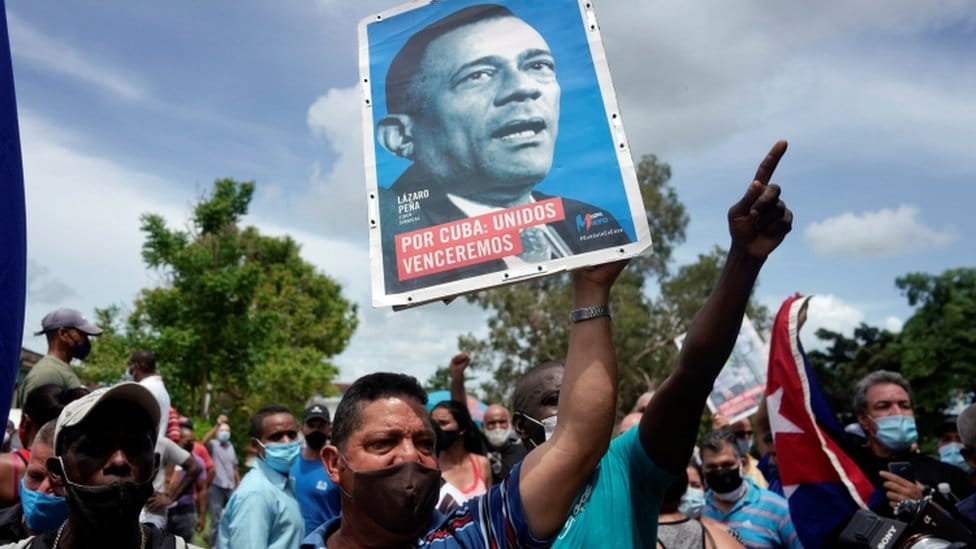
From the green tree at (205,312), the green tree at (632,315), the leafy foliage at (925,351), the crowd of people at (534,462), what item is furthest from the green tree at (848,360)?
the crowd of people at (534,462)

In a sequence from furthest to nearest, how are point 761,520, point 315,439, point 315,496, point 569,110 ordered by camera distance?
1. point 315,439
2. point 315,496
3. point 761,520
4. point 569,110

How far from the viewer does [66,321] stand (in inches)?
228

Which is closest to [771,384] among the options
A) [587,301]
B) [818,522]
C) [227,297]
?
[818,522]

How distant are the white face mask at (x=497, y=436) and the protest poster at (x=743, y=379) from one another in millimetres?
1887

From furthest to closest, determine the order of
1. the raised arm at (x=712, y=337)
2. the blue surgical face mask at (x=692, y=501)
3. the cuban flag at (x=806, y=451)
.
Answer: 1. the blue surgical face mask at (x=692, y=501)
2. the cuban flag at (x=806, y=451)
3. the raised arm at (x=712, y=337)

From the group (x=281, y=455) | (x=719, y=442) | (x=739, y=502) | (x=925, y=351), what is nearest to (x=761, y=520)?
(x=739, y=502)

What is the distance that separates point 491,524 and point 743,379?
21.4 ft

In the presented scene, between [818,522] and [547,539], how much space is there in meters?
2.32

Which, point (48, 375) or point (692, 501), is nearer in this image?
point (48, 375)

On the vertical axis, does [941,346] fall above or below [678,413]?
above

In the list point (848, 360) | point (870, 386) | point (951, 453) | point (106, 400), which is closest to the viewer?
point (106, 400)

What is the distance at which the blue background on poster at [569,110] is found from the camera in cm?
230

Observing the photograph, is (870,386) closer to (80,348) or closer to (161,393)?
(161,393)

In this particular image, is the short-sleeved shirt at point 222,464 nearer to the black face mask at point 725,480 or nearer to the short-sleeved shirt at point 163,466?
the short-sleeved shirt at point 163,466
